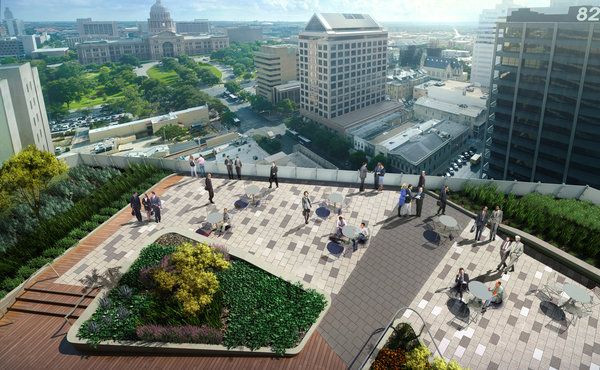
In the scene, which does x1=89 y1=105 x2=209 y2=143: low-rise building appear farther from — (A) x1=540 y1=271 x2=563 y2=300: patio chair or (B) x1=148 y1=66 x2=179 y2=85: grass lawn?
(A) x1=540 y1=271 x2=563 y2=300: patio chair

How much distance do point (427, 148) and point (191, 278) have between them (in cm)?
7551

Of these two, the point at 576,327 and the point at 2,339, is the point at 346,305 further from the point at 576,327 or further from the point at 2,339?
the point at 2,339

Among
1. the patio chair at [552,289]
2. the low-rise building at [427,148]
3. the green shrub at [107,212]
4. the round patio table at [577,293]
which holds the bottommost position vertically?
the low-rise building at [427,148]

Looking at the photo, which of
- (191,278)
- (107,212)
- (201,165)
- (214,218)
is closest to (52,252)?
(107,212)

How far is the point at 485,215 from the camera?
22.4 m

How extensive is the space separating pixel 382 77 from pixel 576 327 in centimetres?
11561

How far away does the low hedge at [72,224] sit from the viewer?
2131 cm

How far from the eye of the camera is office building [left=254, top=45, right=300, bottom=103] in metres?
142

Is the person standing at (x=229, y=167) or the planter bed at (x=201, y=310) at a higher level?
the person standing at (x=229, y=167)

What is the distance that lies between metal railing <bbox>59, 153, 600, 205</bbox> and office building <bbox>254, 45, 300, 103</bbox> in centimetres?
10905

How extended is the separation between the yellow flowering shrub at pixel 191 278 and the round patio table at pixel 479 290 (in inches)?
477

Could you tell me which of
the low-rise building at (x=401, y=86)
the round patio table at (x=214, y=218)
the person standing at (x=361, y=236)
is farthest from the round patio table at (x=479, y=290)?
the low-rise building at (x=401, y=86)

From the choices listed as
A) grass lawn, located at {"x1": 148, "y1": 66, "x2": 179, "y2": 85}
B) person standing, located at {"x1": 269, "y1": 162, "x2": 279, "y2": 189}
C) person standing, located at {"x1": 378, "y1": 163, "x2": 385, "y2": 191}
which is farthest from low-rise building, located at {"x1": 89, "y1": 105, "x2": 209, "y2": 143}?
person standing, located at {"x1": 378, "y1": 163, "x2": 385, "y2": 191}

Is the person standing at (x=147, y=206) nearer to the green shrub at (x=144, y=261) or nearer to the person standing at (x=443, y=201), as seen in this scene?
the green shrub at (x=144, y=261)
